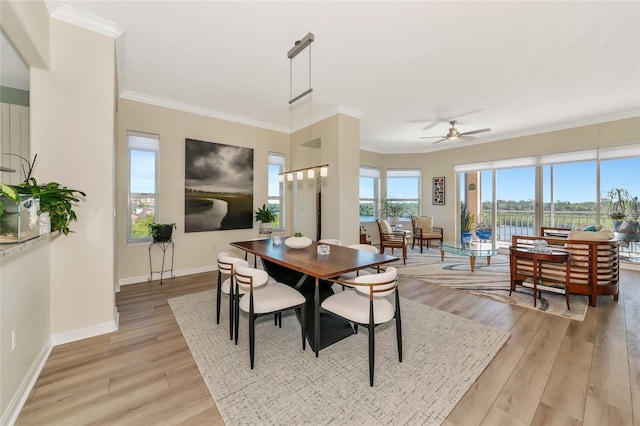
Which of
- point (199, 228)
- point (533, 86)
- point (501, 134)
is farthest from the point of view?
point (501, 134)

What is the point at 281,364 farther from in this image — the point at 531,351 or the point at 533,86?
the point at 533,86

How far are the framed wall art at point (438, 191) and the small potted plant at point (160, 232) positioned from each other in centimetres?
705

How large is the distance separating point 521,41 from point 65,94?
15.0 feet

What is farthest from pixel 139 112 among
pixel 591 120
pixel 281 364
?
pixel 591 120

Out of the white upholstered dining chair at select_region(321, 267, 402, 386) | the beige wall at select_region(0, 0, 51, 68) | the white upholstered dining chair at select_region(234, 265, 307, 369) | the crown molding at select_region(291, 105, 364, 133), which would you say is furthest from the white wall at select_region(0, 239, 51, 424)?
the crown molding at select_region(291, 105, 364, 133)

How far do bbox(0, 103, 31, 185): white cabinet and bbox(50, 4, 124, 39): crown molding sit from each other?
1.48 metres

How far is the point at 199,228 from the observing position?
471cm

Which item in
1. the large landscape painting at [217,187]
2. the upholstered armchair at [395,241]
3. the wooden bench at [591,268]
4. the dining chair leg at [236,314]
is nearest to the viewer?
the dining chair leg at [236,314]

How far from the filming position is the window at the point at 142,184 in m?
4.12

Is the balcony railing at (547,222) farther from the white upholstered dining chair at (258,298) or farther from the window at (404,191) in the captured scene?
the white upholstered dining chair at (258,298)

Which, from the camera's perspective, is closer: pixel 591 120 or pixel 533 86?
pixel 533 86

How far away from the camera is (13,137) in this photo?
120 inches

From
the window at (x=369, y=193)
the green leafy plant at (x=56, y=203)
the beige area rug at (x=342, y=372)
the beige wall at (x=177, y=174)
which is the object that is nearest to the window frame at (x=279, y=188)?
the beige wall at (x=177, y=174)

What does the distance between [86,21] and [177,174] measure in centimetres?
233
